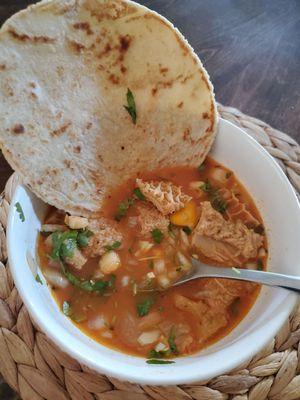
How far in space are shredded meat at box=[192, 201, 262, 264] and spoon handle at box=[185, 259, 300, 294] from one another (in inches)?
4.6

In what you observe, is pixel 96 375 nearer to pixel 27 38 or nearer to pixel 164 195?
pixel 164 195

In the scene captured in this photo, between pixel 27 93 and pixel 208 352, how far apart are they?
1.15 metres

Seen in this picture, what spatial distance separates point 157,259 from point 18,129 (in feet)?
2.45

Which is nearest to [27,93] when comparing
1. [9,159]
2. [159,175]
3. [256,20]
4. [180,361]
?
[9,159]

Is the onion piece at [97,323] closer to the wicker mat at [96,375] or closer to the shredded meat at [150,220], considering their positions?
the wicker mat at [96,375]

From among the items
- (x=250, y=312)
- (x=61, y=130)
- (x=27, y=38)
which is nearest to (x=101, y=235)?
(x=61, y=130)

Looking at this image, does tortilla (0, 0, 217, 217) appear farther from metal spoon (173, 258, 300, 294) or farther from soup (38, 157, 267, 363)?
metal spoon (173, 258, 300, 294)

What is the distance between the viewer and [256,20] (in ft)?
11.4

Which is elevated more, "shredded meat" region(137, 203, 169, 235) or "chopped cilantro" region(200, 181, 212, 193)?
"shredded meat" region(137, 203, 169, 235)

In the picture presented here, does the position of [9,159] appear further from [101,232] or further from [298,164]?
[298,164]

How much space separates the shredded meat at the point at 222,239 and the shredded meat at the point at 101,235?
0.33m

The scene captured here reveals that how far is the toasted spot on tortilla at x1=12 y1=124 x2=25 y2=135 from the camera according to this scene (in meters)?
2.00

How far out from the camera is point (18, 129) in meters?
2.01

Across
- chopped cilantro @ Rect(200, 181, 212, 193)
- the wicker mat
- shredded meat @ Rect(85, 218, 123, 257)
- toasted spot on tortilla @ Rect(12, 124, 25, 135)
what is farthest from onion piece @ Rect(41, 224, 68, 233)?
chopped cilantro @ Rect(200, 181, 212, 193)
